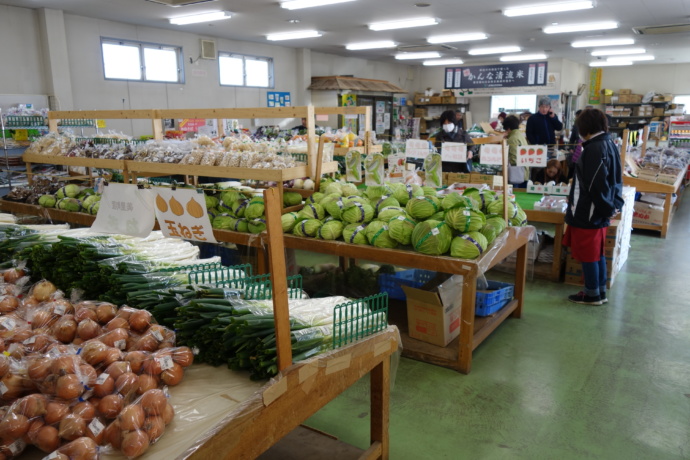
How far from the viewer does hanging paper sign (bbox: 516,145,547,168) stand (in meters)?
5.25

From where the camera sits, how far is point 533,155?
5301mm

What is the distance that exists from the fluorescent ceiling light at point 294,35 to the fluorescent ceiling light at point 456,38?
2.54 meters

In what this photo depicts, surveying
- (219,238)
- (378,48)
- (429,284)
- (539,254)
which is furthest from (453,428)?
(378,48)

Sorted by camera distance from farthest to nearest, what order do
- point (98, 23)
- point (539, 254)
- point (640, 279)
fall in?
1. point (98, 23)
2. point (539, 254)
3. point (640, 279)

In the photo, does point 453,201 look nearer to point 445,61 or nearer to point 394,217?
point 394,217

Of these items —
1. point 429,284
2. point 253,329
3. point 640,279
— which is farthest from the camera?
point 640,279

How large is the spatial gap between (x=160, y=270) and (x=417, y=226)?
5.73ft

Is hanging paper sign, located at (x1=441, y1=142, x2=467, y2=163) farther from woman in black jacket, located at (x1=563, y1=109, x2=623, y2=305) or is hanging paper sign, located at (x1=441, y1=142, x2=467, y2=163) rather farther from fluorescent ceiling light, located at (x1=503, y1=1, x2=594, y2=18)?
fluorescent ceiling light, located at (x1=503, y1=1, x2=594, y2=18)

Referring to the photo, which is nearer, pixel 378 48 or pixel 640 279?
pixel 640 279

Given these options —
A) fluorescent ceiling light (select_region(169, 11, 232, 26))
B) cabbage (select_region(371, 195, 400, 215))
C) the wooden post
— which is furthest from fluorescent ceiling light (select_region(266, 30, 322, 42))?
the wooden post

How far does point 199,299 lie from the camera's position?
1995mm

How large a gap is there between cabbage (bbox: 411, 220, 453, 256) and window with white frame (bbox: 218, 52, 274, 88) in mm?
8490

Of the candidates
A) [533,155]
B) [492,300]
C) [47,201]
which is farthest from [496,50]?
[47,201]

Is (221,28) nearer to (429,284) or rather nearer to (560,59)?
(429,284)
